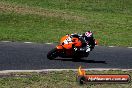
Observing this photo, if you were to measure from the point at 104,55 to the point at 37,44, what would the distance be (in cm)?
387

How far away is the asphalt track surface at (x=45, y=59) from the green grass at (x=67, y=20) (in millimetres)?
2416

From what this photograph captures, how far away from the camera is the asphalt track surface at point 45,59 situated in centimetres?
1609

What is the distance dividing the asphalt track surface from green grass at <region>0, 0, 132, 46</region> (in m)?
2.42

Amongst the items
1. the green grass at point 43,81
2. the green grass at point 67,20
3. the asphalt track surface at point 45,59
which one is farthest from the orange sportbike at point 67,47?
the green grass at point 67,20

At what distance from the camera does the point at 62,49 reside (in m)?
17.4

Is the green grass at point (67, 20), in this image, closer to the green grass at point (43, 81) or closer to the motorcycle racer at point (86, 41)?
the motorcycle racer at point (86, 41)

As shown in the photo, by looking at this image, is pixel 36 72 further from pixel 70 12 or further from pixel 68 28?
pixel 70 12

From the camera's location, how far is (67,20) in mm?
31984

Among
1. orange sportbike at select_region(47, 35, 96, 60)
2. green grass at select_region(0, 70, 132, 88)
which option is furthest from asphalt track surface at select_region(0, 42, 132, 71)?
green grass at select_region(0, 70, 132, 88)

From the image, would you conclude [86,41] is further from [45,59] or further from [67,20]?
[67,20]

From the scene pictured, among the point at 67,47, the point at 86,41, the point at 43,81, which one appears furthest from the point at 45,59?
the point at 43,81

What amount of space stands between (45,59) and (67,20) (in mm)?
14882

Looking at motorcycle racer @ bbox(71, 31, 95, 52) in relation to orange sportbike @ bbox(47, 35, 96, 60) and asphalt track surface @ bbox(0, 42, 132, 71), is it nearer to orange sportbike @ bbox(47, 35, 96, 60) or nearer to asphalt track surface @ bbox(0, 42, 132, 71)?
orange sportbike @ bbox(47, 35, 96, 60)

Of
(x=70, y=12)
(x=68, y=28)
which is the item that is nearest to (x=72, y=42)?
(x=68, y=28)
